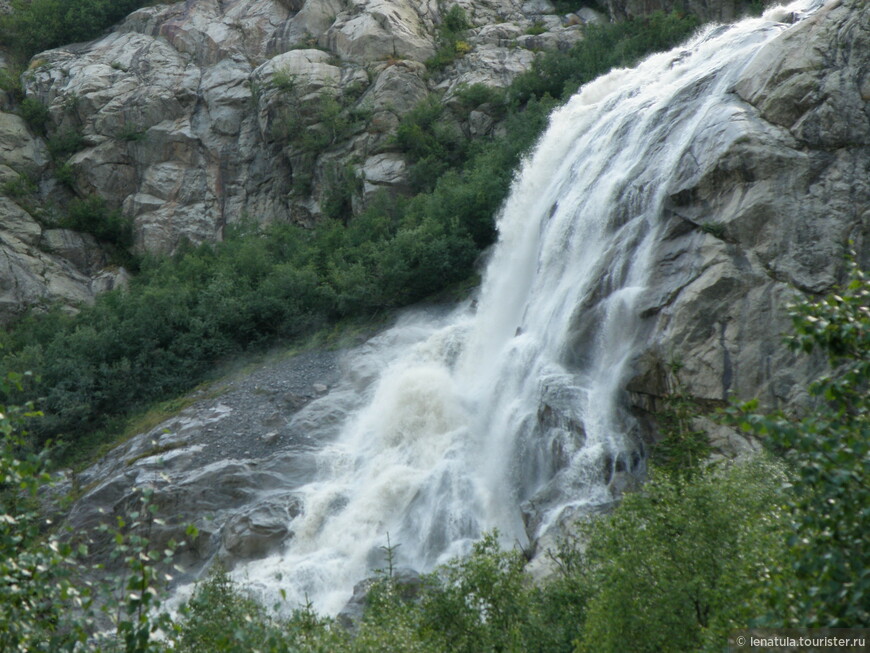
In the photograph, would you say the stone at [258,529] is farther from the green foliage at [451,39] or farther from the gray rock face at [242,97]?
the green foliage at [451,39]

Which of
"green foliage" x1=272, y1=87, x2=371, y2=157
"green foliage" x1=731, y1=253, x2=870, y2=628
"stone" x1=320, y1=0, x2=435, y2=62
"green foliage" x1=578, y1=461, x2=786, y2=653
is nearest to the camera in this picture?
"green foliage" x1=731, y1=253, x2=870, y2=628

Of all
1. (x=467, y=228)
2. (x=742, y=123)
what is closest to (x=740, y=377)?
(x=742, y=123)

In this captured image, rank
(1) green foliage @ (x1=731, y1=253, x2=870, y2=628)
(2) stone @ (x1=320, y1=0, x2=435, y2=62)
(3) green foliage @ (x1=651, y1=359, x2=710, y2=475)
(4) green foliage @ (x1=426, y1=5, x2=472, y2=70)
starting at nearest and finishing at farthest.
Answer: (1) green foliage @ (x1=731, y1=253, x2=870, y2=628) → (3) green foliage @ (x1=651, y1=359, x2=710, y2=475) → (4) green foliage @ (x1=426, y1=5, x2=472, y2=70) → (2) stone @ (x1=320, y1=0, x2=435, y2=62)

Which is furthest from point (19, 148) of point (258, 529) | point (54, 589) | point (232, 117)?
point (54, 589)

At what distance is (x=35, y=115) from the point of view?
54.5 metres

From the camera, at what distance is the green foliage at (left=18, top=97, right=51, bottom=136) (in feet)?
179

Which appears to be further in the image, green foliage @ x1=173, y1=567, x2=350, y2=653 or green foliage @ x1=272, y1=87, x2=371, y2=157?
green foliage @ x1=272, y1=87, x2=371, y2=157

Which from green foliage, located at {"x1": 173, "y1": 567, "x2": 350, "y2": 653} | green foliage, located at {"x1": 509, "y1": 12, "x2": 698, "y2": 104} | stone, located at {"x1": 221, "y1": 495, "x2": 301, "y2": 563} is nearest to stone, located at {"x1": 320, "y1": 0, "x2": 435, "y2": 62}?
green foliage, located at {"x1": 509, "y1": 12, "x2": 698, "y2": 104}

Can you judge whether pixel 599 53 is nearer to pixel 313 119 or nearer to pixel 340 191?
pixel 340 191

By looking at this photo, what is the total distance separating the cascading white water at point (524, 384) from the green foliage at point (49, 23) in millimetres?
42922

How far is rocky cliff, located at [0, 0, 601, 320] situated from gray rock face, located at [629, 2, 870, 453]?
25.2 meters

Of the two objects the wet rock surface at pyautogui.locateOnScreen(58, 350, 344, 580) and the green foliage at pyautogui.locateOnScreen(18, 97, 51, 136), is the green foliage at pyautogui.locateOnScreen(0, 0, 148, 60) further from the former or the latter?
the wet rock surface at pyautogui.locateOnScreen(58, 350, 344, 580)

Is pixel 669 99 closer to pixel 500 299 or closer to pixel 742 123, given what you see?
pixel 742 123

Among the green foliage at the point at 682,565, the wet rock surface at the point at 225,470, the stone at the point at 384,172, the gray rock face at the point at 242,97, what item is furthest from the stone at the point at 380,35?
the green foliage at the point at 682,565
